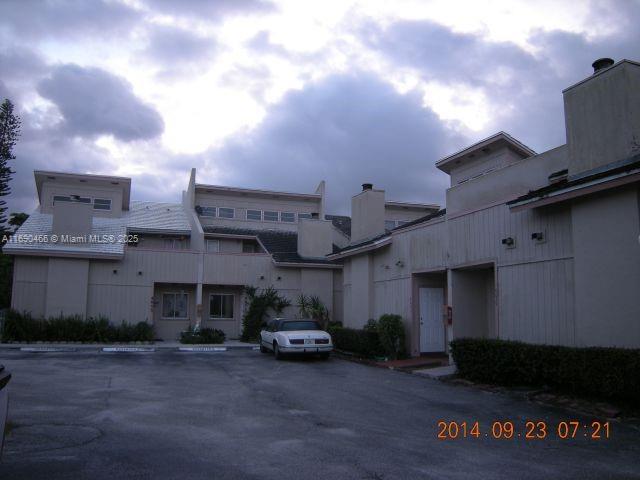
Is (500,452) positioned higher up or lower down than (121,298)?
lower down

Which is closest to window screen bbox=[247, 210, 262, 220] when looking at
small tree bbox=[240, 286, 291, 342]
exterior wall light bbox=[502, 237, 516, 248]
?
small tree bbox=[240, 286, 291, 342]

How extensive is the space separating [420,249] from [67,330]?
15.4m

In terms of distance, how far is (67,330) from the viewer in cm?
2333

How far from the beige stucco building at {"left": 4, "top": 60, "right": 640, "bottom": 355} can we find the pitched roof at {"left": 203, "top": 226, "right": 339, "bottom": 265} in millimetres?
130

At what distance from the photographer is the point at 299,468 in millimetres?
6398

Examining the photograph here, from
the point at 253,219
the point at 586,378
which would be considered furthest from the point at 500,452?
the point at 253,219

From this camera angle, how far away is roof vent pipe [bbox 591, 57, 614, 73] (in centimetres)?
1226

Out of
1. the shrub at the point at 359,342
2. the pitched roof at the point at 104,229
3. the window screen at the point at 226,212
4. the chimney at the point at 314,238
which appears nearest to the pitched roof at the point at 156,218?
the pitched roof at the point at 104,229

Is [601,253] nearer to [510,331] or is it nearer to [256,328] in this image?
[510,331]

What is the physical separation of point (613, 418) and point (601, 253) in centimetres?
334

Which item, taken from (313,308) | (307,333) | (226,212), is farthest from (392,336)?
(226,212)

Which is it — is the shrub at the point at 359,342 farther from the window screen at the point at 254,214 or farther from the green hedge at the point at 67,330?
the window screen at the point at 254,214

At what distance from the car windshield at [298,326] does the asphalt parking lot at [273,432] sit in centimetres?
478

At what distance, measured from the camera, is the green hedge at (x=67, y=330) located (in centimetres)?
2277
